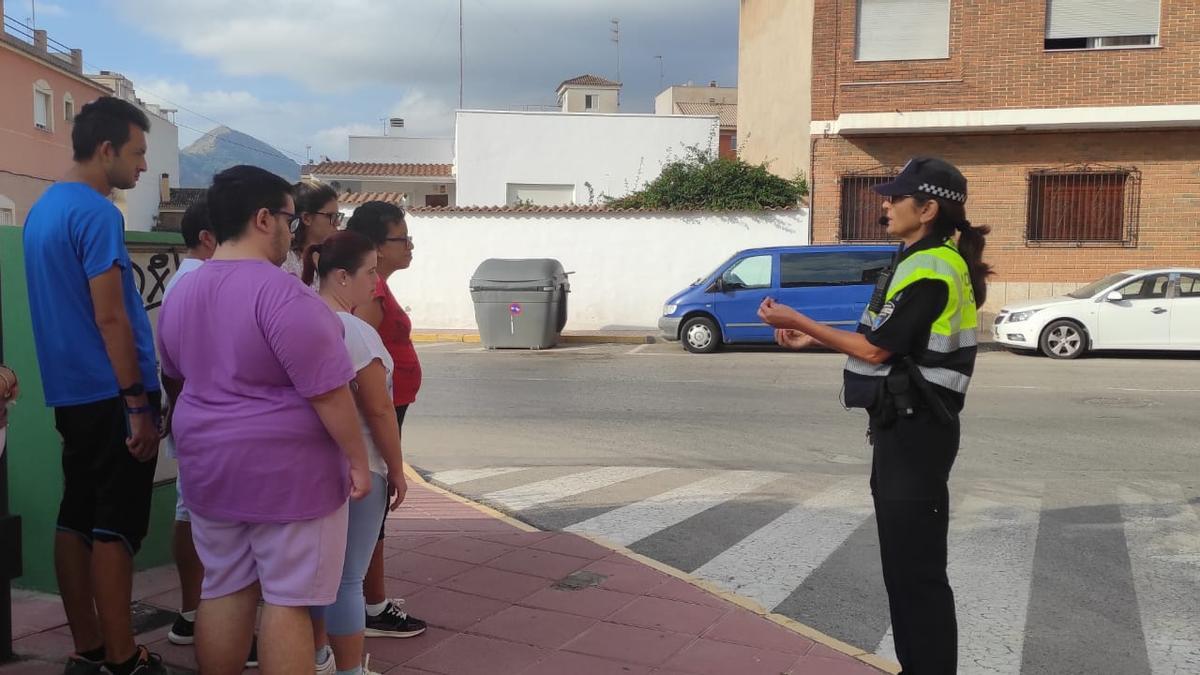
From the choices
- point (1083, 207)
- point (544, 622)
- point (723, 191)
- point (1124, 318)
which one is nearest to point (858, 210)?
point (723, 191)

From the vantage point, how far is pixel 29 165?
37250 mm

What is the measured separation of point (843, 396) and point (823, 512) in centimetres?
329

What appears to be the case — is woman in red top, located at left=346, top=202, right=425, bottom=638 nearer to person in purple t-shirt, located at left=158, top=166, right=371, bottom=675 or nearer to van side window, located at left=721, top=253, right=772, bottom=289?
person in purple t-shirt, located at left=158, top=166, right=371, bottom=675

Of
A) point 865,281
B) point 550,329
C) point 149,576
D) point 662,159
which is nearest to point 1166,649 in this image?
point 149,576

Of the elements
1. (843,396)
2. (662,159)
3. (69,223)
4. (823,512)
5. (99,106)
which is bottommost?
(823,512)

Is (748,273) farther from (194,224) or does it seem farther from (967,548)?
(194,224)

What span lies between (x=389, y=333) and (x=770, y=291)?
13.2 metres

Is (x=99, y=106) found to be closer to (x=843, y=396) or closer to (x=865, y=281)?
(x=843, y=396)

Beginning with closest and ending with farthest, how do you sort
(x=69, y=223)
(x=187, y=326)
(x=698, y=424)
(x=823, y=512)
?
(x=187, y=326) → (x=69, y=223) → (x=823, y=512) → (x=698, y=424)

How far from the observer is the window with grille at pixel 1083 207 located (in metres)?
19.5

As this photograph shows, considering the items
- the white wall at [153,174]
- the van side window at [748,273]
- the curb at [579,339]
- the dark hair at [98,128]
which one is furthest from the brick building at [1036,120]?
the white wall at [153,174]

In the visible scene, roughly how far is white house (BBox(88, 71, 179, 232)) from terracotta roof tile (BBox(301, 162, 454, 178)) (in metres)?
13.2

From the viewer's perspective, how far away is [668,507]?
650cm

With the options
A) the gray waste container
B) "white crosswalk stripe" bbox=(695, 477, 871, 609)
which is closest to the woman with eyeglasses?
"white crosswalk stripe" bbox=(695, 477, 871, 609)
